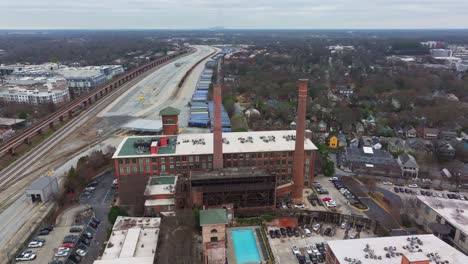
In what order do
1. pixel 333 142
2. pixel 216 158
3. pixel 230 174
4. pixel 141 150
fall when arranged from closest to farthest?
pixel 230 174 → pixel 216 158 → pixel 141 150 → pixel 333 142

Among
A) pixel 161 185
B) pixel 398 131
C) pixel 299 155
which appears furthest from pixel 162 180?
pixel 398 131

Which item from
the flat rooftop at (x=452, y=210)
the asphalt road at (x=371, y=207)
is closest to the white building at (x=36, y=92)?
the asphalt road at (x=371, y=207)

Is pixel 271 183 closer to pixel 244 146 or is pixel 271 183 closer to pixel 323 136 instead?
pixel 244 146

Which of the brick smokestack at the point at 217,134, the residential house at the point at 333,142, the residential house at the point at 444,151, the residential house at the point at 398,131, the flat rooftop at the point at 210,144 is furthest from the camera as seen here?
the residential house at the point at 398,131

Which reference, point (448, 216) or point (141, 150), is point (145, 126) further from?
point (448, 216)

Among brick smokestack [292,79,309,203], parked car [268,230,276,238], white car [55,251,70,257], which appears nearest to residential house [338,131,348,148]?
brick smokestack [292,79,309,203]

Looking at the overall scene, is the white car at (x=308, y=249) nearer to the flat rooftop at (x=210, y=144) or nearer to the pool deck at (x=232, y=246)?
the pool deck at (x=232, y=246)

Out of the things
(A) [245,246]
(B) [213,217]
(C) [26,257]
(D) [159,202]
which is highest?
(B) [213,217]

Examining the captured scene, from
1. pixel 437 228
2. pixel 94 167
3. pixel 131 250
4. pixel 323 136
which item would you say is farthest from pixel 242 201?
pixel 323 136
